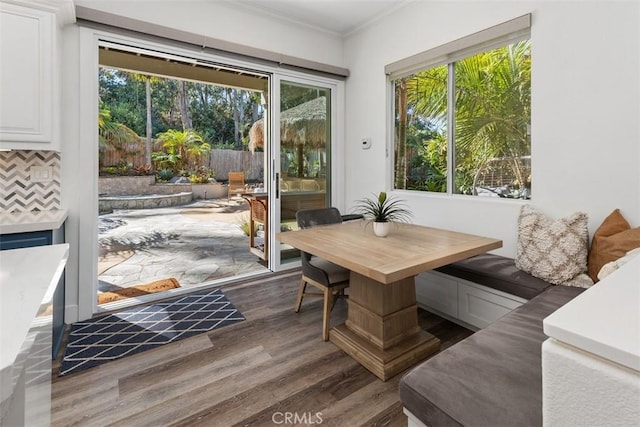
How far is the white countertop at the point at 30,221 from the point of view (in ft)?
6.44

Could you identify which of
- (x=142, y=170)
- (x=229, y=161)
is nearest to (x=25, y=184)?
(x=142, y=170)

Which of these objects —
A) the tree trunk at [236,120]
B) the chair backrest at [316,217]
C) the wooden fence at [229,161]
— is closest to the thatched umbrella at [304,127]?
the chair backrest at [316,217]

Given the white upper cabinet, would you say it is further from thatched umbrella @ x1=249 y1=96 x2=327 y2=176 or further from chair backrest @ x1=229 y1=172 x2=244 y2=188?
chair backrest @ x1=229 y1=172 x2=244 y2=188

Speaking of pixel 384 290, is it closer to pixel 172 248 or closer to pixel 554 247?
pixel 554 247

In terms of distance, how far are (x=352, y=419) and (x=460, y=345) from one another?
66 centimetres

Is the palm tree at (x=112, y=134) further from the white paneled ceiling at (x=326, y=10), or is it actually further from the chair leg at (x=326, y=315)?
the chair leg at (x=326, y=315)

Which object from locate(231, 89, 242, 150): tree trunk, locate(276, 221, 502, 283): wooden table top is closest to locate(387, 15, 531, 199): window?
locate(276, 221, 502, 283): wooden table top

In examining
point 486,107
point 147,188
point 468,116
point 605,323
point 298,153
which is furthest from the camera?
point 147,188

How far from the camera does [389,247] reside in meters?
1.99

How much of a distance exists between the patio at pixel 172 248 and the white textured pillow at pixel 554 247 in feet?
9.02

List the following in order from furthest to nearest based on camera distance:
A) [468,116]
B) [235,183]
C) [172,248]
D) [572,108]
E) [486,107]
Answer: [235,183] → [172,248] → [468,116] → [486,107] → [572,108]

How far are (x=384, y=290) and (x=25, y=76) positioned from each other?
2.78 m

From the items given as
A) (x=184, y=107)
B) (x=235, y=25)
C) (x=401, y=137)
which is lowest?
(x=401, y=137)

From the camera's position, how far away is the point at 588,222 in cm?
214
